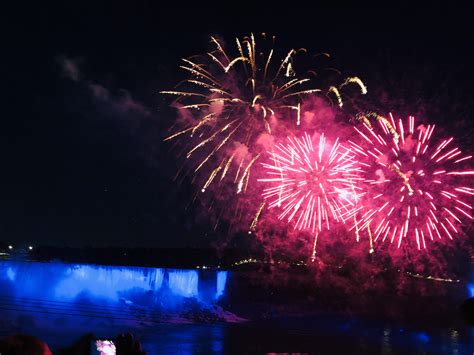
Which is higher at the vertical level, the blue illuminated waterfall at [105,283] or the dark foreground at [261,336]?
the blue illuminated waterfall at [105,283]

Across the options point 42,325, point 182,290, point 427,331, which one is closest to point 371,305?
point 427,331

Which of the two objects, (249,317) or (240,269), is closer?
(249,317)

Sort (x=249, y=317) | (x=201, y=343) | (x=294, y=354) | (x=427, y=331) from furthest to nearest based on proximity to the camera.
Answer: (x=249, y=317), (x=427, y=331), (x=201, y=343), (x=294, y=354)

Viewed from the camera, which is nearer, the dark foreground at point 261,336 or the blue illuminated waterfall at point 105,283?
the dark foreground at point 261,336

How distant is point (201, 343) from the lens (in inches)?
955

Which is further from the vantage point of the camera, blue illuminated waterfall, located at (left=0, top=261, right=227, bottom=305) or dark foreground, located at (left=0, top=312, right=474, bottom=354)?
blue illuminated waterfall, located at (left=0, top=261, right=227, bottom=305)

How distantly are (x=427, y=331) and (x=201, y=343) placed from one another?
50.9ft

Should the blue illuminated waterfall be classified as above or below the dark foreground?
above

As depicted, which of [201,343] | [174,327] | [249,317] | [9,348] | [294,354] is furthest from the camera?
[249,317]

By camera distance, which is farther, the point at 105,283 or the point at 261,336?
→ the point at 105,283

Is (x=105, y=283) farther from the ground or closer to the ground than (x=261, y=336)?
farther from the ground

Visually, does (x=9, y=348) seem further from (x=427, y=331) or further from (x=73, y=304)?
(x=427, y=331)

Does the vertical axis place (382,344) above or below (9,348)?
below

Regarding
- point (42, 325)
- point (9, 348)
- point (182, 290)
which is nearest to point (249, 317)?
point (182, 290)
